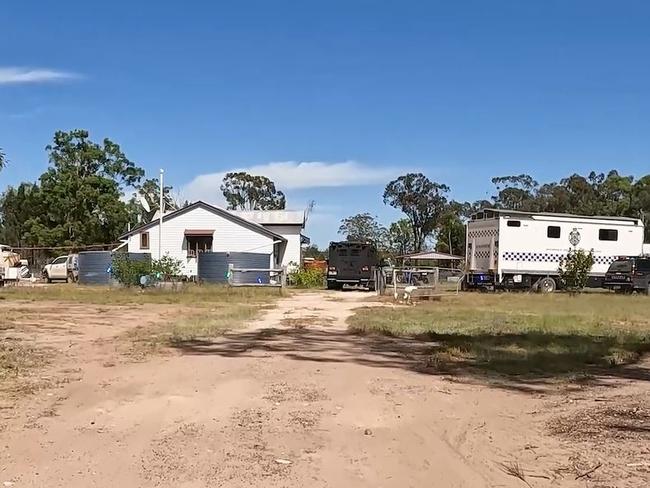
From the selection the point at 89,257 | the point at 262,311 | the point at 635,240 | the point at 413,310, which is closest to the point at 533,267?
the point at 635,240

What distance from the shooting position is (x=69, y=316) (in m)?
19.2

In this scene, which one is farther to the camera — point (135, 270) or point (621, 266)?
point (621, 266)

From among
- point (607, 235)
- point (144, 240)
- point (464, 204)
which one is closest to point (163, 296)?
point (144, 240)

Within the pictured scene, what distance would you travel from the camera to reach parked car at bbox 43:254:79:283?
4662 cm

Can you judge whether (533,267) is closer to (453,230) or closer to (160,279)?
(160,279)

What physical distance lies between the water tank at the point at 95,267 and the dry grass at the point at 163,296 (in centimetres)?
770

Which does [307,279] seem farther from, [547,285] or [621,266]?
[621,266]

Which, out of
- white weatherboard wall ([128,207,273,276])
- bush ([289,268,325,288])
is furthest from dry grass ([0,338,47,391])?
white weatherboard wall ([128,207,273,276])

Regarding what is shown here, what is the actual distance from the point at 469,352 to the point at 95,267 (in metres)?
32.5

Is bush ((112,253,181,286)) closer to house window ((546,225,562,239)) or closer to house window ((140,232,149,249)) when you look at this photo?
house window ((140,232,149,249))

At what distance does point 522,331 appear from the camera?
16.2 m

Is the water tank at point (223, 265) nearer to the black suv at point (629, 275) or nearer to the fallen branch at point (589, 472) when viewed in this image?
the black suv at point (629, 275)

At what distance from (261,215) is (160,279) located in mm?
22250

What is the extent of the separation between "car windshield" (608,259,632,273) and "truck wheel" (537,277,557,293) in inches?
115
